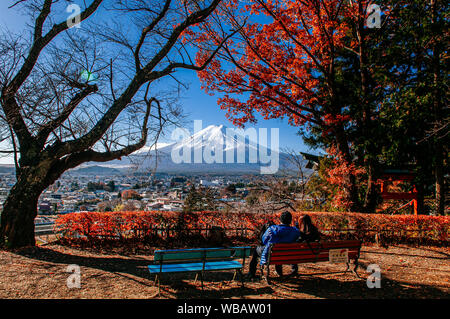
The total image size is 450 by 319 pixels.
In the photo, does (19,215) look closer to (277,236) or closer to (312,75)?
(277,236)

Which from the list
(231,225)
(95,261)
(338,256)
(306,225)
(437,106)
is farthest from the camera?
(437,106)

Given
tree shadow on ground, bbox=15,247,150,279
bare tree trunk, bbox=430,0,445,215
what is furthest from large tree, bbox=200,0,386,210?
tree shadow on ground, bbox=15,247,150,279

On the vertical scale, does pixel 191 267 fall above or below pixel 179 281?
above

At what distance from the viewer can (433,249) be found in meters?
8.49

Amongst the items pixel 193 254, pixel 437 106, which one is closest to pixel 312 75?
pixel 437 106

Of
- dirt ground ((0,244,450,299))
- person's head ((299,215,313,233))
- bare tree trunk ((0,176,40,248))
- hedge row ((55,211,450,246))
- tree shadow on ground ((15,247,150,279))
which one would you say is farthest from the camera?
hedge row ((55,211,450,246))

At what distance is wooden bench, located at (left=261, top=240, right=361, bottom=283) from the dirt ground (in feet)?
1.24

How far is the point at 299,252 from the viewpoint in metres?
4.91

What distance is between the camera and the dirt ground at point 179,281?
4.36m

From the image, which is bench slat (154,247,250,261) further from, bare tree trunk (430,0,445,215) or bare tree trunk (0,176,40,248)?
bare tree trunk (430,0,445,215)

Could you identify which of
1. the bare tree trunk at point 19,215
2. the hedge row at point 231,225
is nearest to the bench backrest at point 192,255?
the hedge row at point 231,225

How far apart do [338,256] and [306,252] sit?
74 centimetres

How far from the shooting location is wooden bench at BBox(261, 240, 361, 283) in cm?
480
